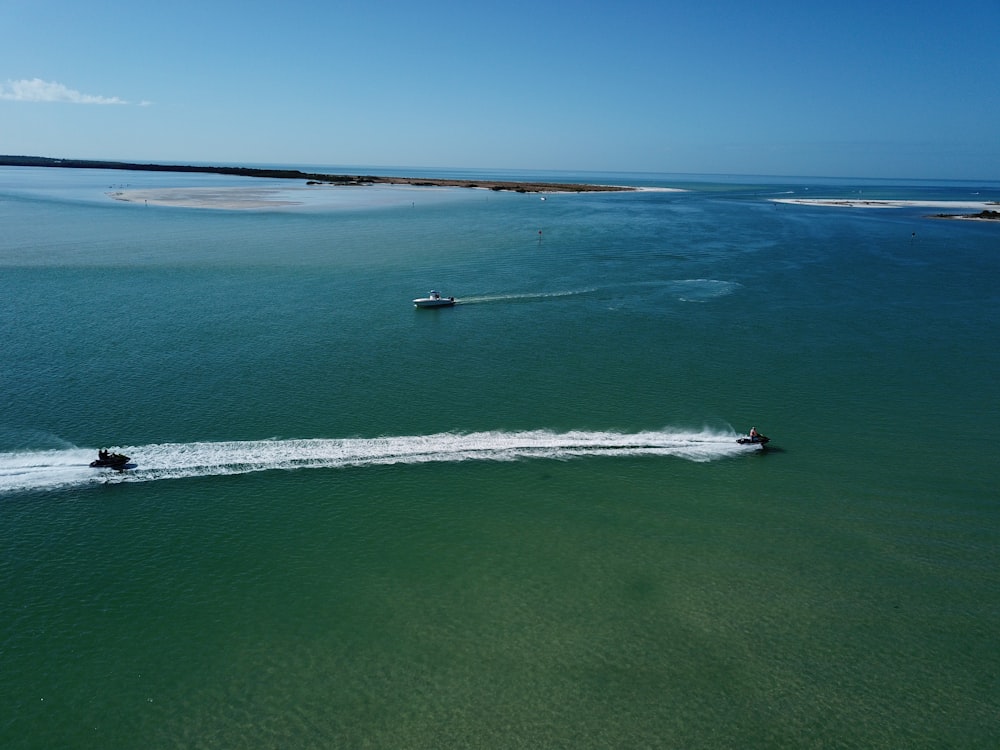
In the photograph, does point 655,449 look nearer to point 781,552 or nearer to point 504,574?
point 781,552

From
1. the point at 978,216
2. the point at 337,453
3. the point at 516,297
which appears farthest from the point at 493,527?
the point at 978,216

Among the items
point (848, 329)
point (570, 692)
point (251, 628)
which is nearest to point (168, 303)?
point (251, 628)

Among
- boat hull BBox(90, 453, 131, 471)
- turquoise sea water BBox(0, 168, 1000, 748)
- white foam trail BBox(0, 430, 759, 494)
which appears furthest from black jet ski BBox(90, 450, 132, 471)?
turquoise sea water BBox(0, 168, 1000, 748)

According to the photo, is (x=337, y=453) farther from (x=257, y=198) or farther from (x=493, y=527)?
(x=257, y=198)

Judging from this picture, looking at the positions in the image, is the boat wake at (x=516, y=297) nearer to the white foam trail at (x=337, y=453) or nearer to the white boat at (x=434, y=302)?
the white boat at (x=434, y=302)

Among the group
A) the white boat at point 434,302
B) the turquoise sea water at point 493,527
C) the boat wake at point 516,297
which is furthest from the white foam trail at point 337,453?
the boat wake at point 516,297
